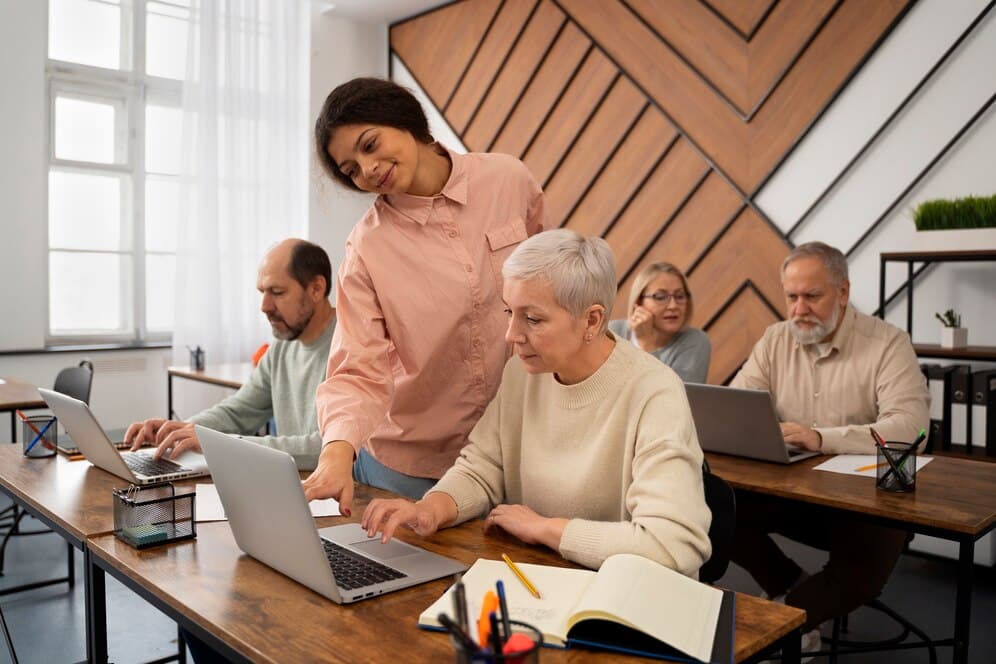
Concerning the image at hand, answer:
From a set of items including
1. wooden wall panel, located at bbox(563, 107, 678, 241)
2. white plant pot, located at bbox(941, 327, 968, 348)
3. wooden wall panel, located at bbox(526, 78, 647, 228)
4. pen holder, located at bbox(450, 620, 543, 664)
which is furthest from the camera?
wooden wall panel, located at bbox(526, 78, 647, 228)

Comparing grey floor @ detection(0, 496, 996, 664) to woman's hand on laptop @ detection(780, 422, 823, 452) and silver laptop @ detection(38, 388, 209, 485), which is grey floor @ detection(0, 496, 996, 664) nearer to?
woman's hand on laptop @ detection(780, 422, 823, 452)

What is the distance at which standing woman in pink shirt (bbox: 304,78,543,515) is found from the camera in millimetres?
1699

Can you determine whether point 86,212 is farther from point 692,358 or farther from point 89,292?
point 692,358

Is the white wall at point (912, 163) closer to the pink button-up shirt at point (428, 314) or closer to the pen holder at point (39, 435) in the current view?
the pink button-up shirt at point (428, 314)

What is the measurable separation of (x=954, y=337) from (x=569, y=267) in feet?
8.76

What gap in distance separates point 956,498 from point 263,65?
5.93 m

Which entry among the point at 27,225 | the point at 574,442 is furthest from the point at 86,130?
the point at 574,442

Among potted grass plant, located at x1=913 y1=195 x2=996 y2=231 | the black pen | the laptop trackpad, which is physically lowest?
the laptop trackpad

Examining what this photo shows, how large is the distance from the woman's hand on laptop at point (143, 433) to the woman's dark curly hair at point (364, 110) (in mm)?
1026

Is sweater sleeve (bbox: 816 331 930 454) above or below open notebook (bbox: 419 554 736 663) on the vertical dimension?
above

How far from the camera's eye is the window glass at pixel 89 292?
19.3 ft

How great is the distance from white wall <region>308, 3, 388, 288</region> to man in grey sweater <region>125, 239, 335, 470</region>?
395 cm

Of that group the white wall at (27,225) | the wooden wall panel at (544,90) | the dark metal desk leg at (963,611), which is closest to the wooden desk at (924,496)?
the dark metal desk leg at (963,611)

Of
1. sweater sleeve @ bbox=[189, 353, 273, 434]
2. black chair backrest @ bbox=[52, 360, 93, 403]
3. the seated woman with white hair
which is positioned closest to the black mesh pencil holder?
the seated woman with white hair
